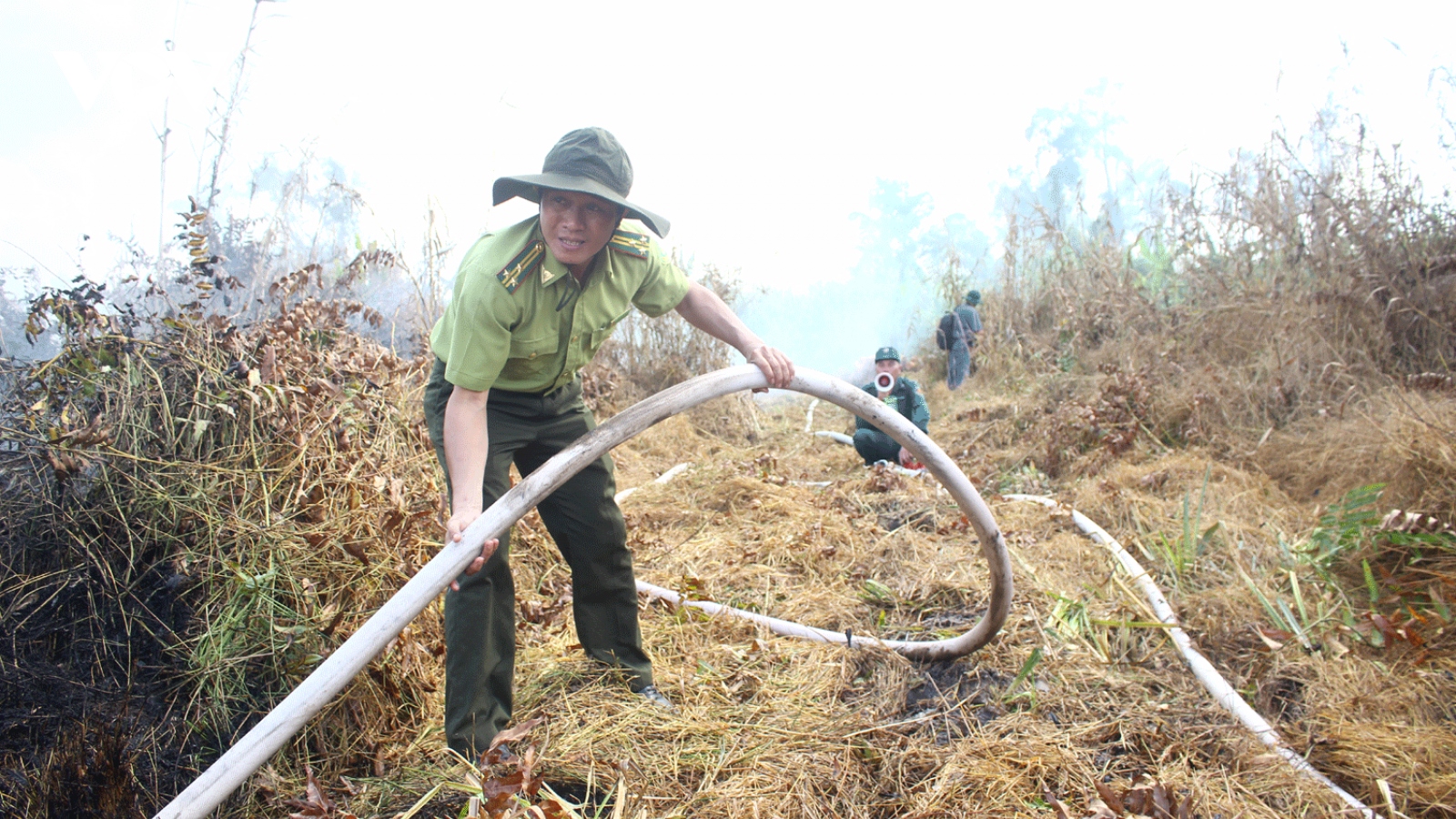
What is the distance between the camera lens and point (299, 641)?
243 cm

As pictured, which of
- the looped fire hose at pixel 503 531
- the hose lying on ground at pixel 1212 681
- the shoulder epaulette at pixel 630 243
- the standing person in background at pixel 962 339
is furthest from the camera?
the standing person in background at pixel 962 339

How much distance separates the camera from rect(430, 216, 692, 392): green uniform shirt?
2078 mm

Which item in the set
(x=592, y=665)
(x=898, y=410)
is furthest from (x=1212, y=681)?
(x=898, y=410)

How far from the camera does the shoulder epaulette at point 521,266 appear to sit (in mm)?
2102

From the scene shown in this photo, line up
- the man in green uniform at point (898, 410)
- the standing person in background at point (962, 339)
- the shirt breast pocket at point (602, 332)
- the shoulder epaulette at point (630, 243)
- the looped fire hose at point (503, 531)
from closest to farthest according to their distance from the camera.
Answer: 1. the looped fire hose at point (503, 531)
2. the shoulder epaulette at point (630, 243)
3. the shirt breast pocket at point (602, 332)
4. the man in green uniform at point (898, 410)
5. the standing person in background at point (962, 339)

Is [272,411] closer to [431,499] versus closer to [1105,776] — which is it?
[431,499]

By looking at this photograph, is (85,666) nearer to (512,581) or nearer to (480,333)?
(512,581)

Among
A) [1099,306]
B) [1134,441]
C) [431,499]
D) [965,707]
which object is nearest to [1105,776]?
[965,707]

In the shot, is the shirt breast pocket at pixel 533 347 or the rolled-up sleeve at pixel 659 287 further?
the rolled-up sleeve at pixel 659 287

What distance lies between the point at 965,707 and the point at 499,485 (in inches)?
67.5

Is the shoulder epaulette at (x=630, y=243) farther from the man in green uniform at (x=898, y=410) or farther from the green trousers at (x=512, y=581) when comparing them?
the man in green uniform at (x=898, y=410)

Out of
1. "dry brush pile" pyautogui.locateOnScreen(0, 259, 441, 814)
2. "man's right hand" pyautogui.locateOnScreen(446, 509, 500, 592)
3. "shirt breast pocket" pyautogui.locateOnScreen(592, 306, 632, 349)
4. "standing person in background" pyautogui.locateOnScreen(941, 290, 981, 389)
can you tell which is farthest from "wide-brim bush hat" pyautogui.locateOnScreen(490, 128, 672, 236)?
"standing person in background" pyautogui.locateOnScreen(941, 290, 981, 389)

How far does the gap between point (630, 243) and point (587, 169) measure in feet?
0.97

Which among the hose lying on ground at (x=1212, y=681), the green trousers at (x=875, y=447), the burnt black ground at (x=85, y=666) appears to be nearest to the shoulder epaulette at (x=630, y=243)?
the burnt black ground at (x=85, y=666)
